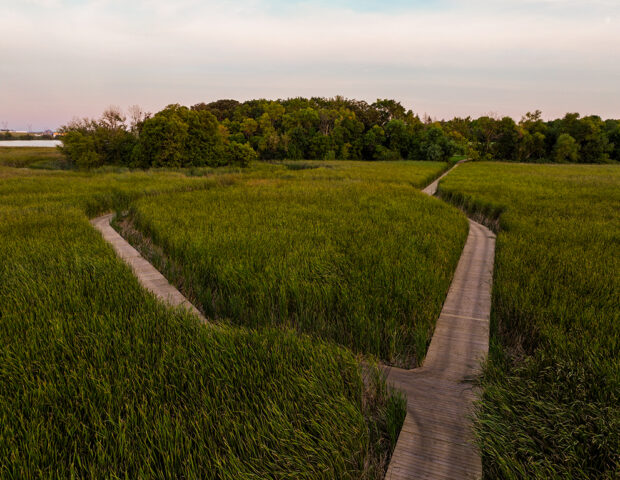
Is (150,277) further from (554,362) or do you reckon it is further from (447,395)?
(554,362)

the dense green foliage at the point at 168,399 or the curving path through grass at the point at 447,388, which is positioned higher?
the dense green foliage at the point at 168,399

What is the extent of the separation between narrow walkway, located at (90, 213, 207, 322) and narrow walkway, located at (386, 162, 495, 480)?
2.54 metres

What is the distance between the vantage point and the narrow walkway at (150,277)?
426 cm

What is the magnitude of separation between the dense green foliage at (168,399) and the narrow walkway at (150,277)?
536 millimetres

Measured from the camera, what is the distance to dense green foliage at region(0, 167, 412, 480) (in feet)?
5.88

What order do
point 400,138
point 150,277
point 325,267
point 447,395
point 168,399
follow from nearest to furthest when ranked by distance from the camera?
1. point 168,399
2. point 447,395
3. point 325,267
4. point 150,277
5. point 400,138

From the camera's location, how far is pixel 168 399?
88.7 inches

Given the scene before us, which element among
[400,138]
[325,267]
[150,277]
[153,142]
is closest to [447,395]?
[325,267]

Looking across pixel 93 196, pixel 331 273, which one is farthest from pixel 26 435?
pixel 93 196

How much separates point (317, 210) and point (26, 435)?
8207mm

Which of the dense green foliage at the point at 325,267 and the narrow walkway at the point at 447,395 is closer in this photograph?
the narrow walkway at the point at 447,395

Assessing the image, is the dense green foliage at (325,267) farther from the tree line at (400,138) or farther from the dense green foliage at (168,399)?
the tree line at (400,138)

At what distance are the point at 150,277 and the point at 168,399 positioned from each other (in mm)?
3568

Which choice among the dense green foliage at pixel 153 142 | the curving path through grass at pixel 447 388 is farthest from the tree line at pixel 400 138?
the curving path through grass at pixel 447 388
